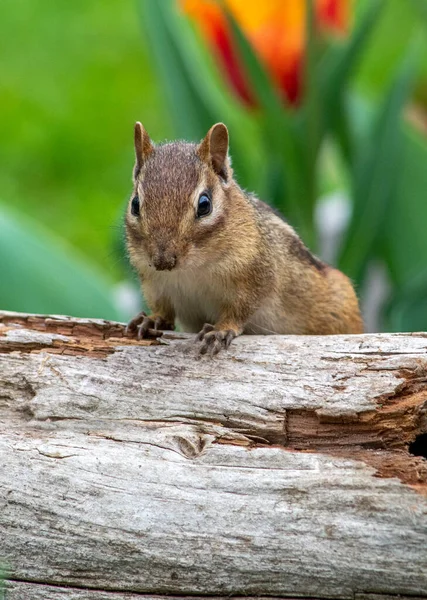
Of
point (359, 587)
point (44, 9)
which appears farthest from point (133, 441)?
point (44, 9)

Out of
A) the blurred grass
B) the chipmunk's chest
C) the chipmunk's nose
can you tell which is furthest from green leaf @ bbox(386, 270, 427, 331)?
the blurred grass

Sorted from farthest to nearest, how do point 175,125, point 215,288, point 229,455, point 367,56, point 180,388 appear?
1. point 367,56
2. point 175,125
3. point 215,288
4. point 180,388
5. point 229,455

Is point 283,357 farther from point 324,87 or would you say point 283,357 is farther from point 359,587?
point 324,87

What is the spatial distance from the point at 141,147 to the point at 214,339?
2.54ft

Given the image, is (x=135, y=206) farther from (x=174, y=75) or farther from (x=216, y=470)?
(x=174, y=75)

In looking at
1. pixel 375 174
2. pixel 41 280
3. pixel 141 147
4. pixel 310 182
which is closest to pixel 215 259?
pixel 141 147

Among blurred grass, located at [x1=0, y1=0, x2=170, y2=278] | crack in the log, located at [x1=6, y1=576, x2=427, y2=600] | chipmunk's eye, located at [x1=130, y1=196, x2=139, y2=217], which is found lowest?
crack in the log, located at [x1=6, y1=576, x2=427, y2=600]

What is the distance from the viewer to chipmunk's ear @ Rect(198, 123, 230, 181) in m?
3.51

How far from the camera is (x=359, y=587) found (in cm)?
268

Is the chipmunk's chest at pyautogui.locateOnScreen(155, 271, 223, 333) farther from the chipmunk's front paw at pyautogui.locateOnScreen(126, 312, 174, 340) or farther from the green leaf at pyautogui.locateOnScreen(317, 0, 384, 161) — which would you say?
the green leaf at pyautogui.locateOnScreen(317, 0, 384, 161)

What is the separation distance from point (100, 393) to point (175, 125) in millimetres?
2519

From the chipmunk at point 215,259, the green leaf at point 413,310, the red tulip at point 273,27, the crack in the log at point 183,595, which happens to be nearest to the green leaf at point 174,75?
the red tulip at point 273,27

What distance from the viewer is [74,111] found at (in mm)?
8750

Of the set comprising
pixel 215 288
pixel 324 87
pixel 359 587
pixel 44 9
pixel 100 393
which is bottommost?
pixel 359 587
